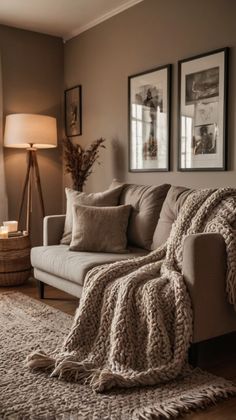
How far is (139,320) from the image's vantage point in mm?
2141

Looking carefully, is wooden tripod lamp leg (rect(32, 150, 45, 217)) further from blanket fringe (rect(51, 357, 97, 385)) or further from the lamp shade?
blanket fringe (rect(51, 357, 97, 385))

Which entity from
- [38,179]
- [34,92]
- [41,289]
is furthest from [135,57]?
[41,289]

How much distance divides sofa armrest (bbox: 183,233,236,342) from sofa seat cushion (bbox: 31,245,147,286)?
2.59ft

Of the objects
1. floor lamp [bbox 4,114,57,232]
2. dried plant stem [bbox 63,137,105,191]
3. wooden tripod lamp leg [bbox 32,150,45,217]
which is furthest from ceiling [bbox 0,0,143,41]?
wooden tripod lamp leg [bbox 32,150,45,217]

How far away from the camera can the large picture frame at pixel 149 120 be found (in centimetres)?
365

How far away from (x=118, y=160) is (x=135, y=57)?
0.94 m

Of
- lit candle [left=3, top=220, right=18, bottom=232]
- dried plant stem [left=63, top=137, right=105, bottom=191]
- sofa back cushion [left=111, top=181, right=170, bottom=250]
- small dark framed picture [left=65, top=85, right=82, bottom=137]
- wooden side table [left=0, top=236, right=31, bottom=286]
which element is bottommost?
wooden side table [left=0, top=236, right=31, bottom=286]

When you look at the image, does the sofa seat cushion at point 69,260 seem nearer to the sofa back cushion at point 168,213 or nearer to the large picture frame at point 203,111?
the sofa back cushion at point 168,213

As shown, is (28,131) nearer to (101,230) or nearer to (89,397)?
(101,230)

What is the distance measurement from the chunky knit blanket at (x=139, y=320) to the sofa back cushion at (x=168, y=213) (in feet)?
1.34

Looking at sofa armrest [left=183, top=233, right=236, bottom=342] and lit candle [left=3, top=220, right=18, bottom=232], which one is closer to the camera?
sofa armrest [left=183, top=233, right=236, bottom=342]

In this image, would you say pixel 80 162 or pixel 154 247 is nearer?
pixel 154 247

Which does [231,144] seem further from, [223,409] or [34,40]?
[34,40]

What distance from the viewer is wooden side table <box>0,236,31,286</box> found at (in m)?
3.82
